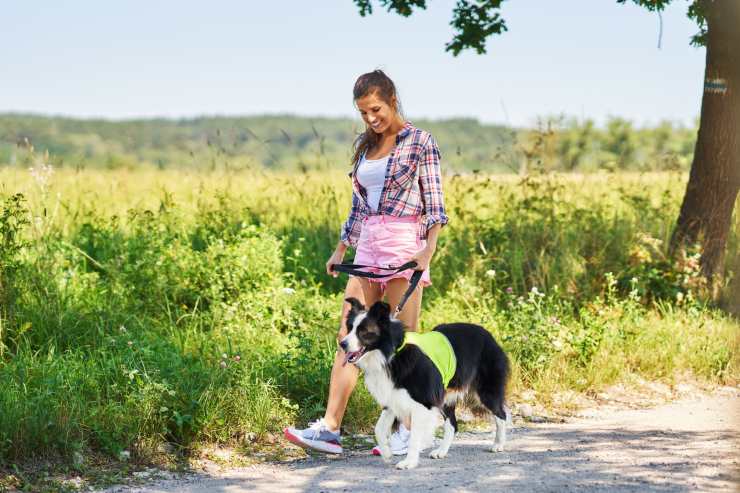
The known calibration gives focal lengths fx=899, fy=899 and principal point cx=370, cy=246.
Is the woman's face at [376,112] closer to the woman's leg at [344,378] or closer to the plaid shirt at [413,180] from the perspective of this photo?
the plaid shirt at [413,180]

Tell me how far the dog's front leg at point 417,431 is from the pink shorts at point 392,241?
2.77 feet

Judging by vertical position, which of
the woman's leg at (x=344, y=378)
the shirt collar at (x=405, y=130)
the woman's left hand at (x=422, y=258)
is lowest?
the woman's leg at (x=344, y=378)

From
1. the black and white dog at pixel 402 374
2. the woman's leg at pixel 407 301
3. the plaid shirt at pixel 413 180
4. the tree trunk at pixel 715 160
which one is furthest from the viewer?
the tree trunk at pixel 715 160

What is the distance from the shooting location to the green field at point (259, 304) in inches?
232

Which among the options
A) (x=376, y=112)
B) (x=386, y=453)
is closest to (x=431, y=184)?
(x=376, y=112)

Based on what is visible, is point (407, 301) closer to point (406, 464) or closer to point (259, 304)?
point (406, 464)

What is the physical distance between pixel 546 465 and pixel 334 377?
139 cm

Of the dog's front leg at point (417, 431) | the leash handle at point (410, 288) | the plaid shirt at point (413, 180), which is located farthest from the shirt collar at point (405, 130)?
the dog's front leg at point (417, 431)

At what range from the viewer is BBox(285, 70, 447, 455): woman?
540 centimetres

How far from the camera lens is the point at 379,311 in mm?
5008

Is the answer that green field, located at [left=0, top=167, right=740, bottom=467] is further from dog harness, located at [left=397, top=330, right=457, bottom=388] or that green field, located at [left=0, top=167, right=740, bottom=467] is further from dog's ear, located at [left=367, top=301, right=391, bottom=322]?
dog's ear, located at [left=367, top=301, right=391, bottom=322]

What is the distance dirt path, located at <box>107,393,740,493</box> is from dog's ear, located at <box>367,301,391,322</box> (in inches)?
36.1

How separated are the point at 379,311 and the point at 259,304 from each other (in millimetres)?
3055

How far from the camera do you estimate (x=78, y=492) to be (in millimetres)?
5008
